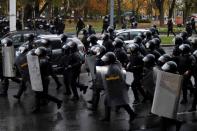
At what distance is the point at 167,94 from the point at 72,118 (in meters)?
3.14

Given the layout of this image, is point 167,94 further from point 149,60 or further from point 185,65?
point 185,65

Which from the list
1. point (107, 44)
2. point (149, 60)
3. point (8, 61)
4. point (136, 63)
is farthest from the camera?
point (107, 44)

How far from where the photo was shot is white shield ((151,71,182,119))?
965 centimetres

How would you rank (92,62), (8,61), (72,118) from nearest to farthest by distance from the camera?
(72,118), (92,62), (8,61)

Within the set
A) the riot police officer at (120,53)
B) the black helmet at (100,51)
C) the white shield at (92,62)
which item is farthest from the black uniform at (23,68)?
the riot police officer at (120,53)

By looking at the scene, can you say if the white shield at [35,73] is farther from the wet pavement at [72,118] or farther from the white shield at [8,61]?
the white shield at [8,61]

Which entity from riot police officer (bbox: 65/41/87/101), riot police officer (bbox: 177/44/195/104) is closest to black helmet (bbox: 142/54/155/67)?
riot police officer (bbox: 177/44/195/104)

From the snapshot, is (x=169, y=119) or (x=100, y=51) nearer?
(x=169, y=119)

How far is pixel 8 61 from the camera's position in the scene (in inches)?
601

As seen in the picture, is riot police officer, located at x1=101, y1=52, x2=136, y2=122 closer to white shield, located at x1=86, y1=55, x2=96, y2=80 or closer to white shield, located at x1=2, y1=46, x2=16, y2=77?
white shield, located at x1=86, y1=55, x2=96, y2=80

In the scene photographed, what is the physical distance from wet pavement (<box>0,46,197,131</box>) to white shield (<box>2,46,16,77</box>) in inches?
33.6

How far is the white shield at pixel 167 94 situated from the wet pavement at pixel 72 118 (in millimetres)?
1053

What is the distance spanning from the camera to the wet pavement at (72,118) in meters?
11.1

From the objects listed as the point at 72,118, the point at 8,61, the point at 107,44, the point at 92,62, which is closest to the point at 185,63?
the point at 92,62
